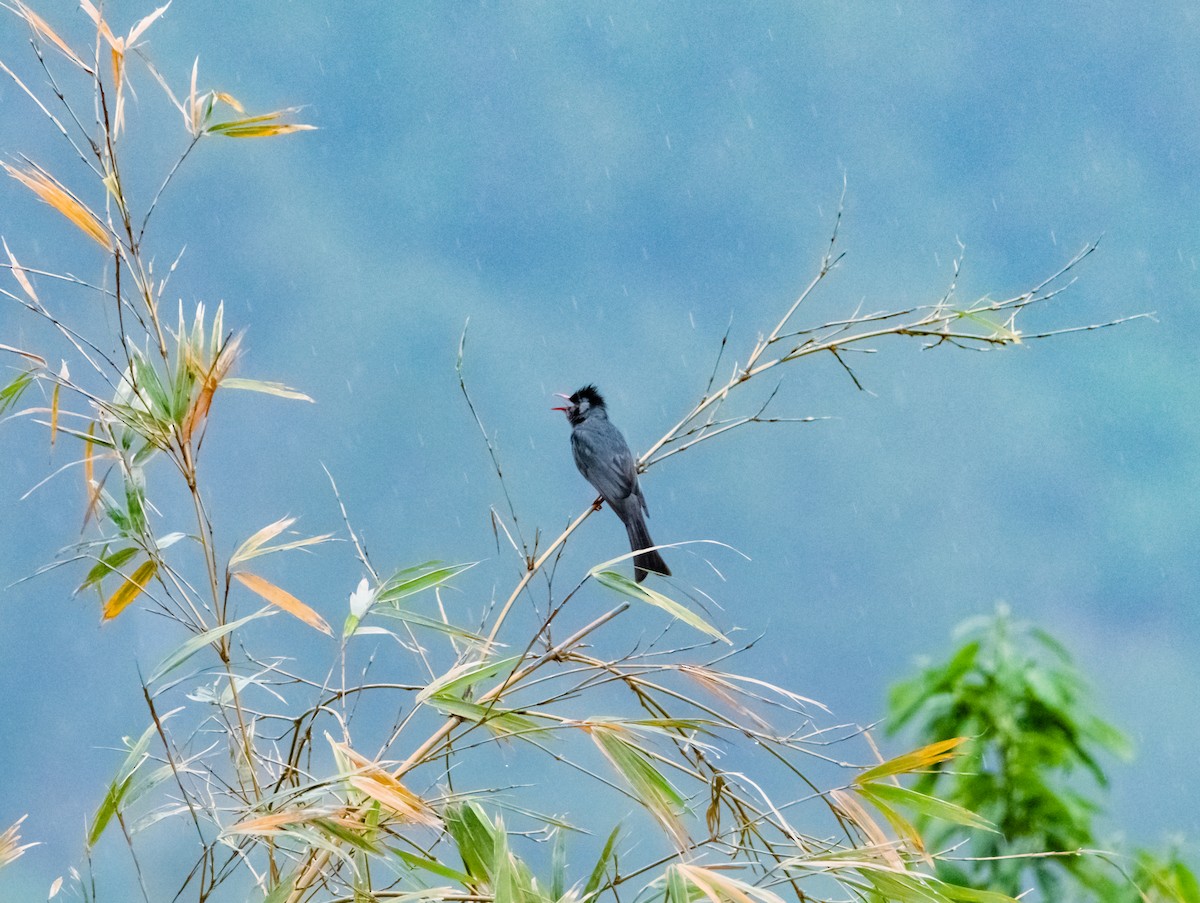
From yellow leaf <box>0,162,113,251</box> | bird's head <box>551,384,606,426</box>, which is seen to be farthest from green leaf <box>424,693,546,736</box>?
bird's head <box>551,384,606,426</box>

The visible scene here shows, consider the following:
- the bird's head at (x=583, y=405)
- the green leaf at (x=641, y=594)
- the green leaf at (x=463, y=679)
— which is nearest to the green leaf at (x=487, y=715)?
the green leaf at (x=463, y=679)

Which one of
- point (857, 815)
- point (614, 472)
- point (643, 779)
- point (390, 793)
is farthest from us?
point (614, 472)

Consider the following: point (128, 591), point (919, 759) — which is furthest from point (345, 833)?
point (919, 759)

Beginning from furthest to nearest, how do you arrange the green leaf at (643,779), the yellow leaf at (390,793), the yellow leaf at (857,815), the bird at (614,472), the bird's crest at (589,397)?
1. the bird's crest at (589,397)
2. the bird at (614,472)
3. the yellow leaf at (857,815)
4. the green leaf at (643,779)
5. the yellow leaf at (390,793)

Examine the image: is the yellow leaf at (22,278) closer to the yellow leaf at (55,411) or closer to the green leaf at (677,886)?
the yellow leaf at (55,411)

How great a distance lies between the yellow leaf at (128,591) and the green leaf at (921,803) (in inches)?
54.1

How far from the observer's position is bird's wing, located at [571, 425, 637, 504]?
12.1ft

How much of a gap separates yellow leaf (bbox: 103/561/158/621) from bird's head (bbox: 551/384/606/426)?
2162 mm

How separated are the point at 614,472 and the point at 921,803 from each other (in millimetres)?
1807

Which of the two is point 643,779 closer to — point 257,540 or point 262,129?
point 257,540

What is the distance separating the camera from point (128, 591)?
7.66 feet

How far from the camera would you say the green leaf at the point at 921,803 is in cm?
208

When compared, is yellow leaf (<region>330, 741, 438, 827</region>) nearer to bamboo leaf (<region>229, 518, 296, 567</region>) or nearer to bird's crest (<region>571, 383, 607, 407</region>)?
bamboo leaf (<region>229, 518, 296, 567</region>)

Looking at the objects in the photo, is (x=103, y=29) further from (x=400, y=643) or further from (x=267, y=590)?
(x=400, y=643)
